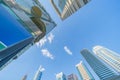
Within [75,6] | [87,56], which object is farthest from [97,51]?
[75,6]

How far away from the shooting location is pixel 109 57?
15175 cm

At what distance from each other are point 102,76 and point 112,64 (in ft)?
98.2

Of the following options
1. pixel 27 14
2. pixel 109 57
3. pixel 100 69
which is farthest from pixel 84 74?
pixel 27 14

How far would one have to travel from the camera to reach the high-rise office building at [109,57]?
437 ft

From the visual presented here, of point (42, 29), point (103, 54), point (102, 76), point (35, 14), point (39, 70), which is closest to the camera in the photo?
point (35, 14)

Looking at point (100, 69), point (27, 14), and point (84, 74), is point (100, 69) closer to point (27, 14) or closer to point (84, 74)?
point (84, 74)

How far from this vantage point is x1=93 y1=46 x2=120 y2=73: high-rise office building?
133250 mm

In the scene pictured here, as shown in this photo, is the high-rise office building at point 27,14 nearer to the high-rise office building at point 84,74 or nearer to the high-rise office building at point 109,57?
the high-rise office building at point 84,74

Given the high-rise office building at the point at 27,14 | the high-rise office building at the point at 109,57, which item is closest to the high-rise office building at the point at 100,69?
the high-rise office building at the point at 109,57

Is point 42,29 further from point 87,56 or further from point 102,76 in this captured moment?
point 87,56

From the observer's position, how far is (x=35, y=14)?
84.3 ft

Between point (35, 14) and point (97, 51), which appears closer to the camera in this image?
point (35, 14)

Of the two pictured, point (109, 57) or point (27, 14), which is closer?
point (27, 14)

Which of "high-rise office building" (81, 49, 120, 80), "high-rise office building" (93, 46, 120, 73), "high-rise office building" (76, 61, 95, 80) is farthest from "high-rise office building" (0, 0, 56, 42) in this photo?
"high-rise office building" (93, 46, 120, 73)
